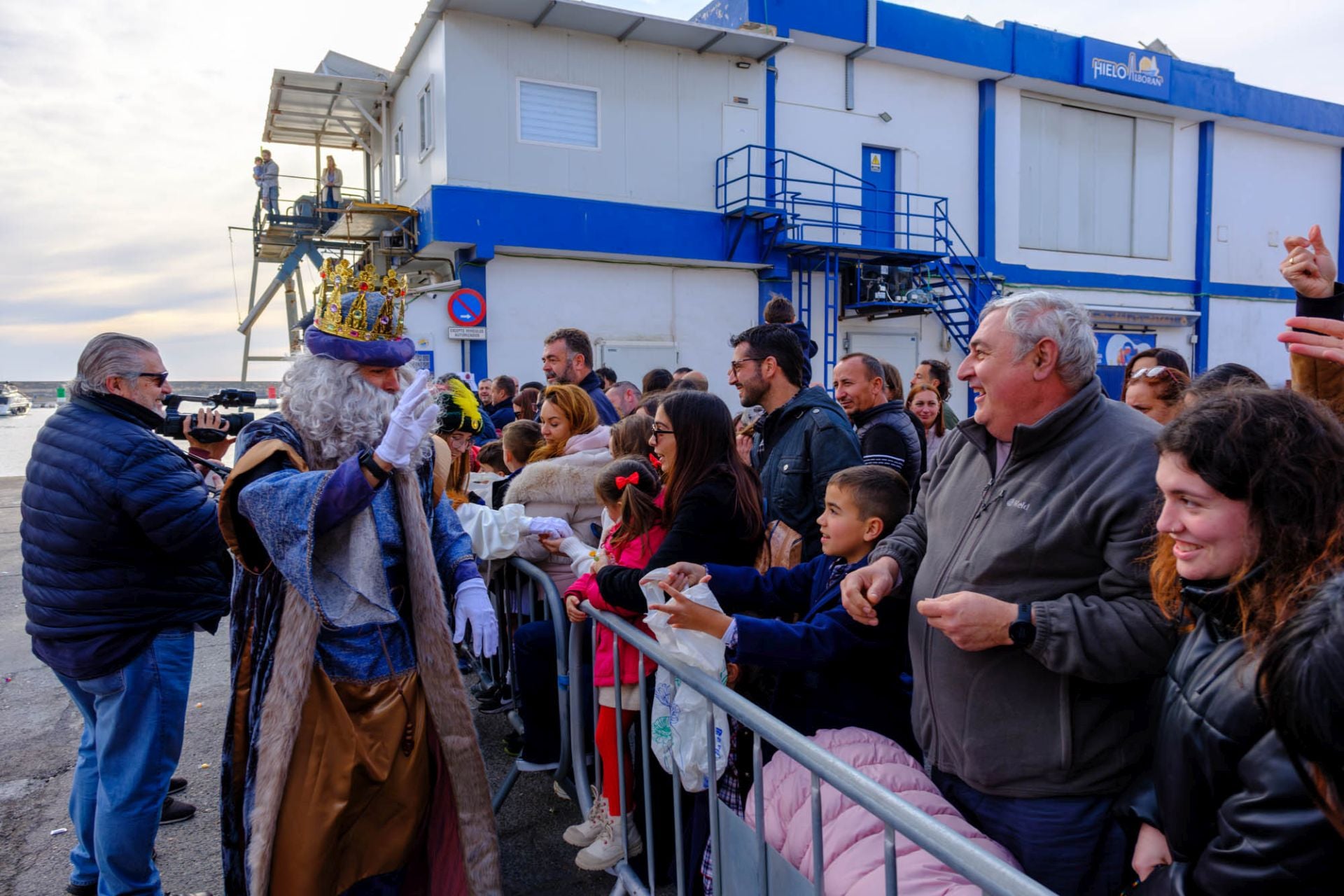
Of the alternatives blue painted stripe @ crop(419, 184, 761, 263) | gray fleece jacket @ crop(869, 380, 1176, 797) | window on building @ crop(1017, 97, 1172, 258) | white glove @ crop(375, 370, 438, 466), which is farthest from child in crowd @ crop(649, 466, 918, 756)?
window on building @ crop(1017, 97, 1172, 258)

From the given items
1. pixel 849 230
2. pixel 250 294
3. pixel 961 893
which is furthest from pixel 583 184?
pixel 961 893

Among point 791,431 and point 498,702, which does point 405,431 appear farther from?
point 498,702

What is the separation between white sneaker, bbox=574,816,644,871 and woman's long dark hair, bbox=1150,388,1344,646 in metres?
2.25

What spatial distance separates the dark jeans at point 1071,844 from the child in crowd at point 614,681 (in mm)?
1394

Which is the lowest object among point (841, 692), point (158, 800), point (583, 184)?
point (158, 800)

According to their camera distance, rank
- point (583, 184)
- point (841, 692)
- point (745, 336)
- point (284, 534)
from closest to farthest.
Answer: point (284, 534) → point (841, 692) → point (745, 336) → point (583, 184)

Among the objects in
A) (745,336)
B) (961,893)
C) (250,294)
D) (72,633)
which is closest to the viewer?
(961,893)

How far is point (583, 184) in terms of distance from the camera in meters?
13.3

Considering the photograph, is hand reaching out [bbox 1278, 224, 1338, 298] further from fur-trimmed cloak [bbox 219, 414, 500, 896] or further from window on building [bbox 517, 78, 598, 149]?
window on building [bbox 517, 78, 598, 149]

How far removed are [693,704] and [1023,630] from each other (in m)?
0.94

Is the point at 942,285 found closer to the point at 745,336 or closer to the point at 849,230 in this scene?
the point at 849,230

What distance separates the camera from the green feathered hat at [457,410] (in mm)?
3090

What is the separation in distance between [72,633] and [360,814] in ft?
4.15

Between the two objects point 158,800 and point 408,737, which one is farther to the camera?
point 158,800
